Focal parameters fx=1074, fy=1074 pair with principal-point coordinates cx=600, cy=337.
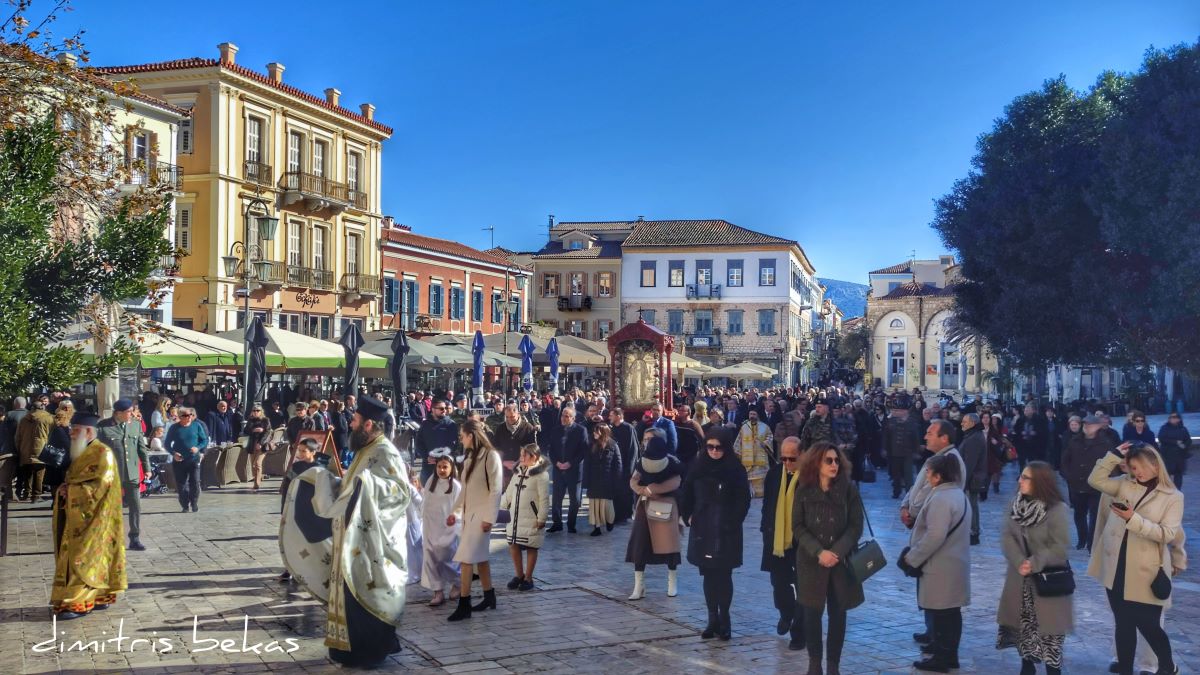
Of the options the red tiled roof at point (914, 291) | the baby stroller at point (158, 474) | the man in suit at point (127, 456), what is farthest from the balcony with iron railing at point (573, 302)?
the man in suit at point (127, 456)

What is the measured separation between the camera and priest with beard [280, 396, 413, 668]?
6578 mm

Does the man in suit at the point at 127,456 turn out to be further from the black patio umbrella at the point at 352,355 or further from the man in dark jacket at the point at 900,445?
the man in dark jacket at the point at 900,445

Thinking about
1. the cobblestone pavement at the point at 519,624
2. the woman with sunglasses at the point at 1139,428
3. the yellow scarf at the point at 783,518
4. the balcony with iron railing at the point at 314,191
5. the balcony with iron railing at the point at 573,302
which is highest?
the balcony with iron railing at the point at 314,191

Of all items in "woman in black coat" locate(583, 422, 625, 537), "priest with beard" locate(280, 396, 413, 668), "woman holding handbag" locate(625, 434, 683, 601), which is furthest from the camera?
"woman in black coat" locate(583, 422, 625, 537)

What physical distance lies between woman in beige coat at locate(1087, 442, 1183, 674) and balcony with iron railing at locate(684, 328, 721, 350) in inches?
2254

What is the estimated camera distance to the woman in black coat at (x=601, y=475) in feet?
40.4

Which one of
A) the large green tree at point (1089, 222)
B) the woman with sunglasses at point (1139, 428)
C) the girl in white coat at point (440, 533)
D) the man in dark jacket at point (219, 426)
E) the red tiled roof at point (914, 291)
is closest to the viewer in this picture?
the girl in white coat at point (440, 533)

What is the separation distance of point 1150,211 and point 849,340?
55813mm

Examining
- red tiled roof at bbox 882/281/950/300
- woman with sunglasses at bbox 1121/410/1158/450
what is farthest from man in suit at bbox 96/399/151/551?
red tiled roof at bbox 882/281/950/300

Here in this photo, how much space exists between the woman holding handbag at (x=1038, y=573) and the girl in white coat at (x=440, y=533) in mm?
4126

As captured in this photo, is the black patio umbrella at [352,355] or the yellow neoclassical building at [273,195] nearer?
the black patio umbrella at [352,355]

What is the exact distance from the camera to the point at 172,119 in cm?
3017

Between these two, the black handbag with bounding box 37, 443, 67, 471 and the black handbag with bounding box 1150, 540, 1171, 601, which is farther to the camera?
the black handbag with bounding box 37, 443, 67, 471

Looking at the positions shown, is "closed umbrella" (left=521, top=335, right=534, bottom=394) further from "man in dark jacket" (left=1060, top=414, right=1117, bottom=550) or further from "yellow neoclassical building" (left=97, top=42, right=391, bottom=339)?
"man in dark jacket" (left=1060, top=414, right=1117, bottom=550)
